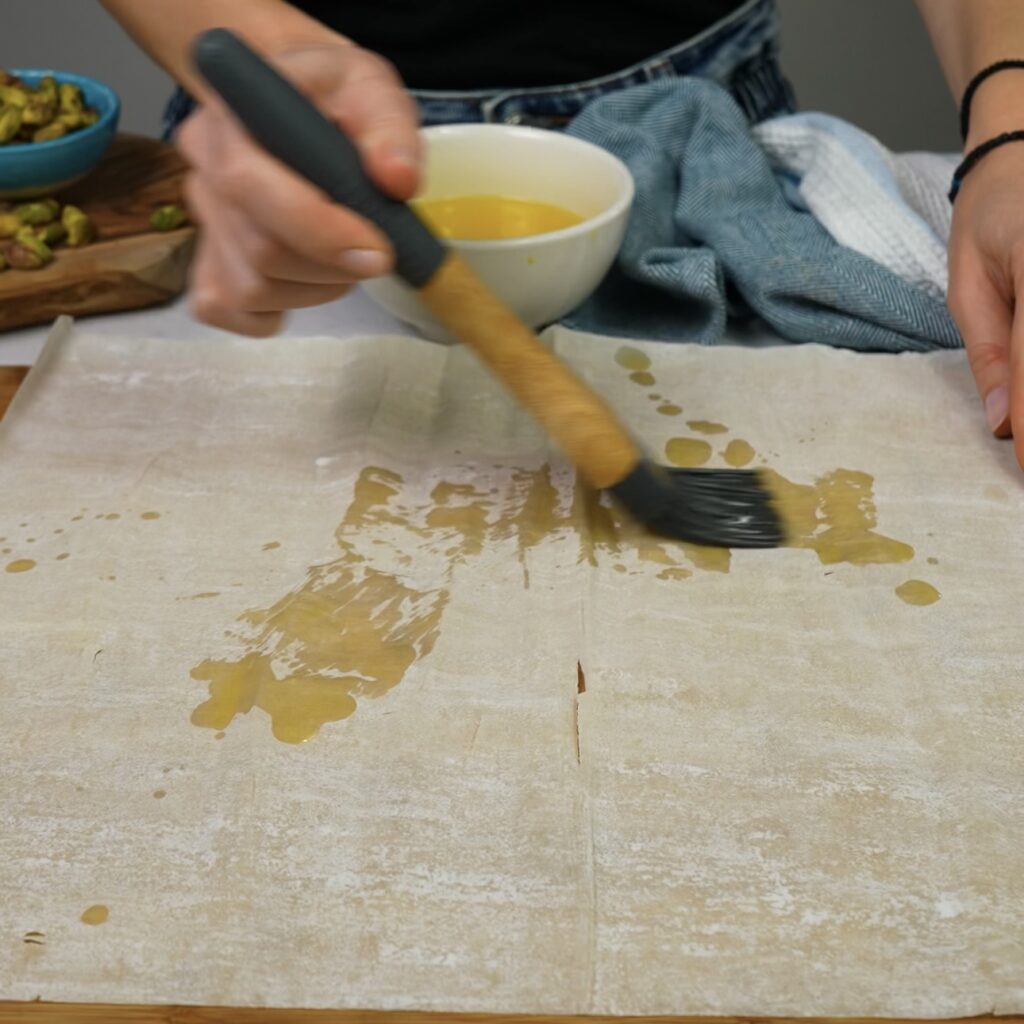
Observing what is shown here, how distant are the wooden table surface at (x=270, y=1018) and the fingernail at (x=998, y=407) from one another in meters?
0.43

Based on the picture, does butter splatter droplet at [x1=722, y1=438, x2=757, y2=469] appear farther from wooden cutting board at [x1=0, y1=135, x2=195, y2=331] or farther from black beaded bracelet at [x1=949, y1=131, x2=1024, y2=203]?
wooden cutting board at [x1=0, y1=135, x2=195, y2=331]

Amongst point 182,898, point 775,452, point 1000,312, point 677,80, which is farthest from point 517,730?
point 677,80

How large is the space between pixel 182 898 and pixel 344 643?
0.18m

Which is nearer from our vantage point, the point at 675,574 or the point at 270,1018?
the point at 270,1018

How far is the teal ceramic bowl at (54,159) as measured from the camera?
97 centimetres

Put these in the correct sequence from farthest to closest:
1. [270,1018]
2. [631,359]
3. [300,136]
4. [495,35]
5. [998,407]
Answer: [495,35]
[631,359]
[998,407]
[300,136]
[270,1018]

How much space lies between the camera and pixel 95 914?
0.51 metres

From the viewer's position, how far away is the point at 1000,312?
0.84 meters

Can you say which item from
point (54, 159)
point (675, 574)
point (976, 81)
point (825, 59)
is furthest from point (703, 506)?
point (825, 59)

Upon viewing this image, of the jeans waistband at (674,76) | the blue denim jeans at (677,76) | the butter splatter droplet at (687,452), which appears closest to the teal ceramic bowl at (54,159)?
the blue denim jeans at (677,76)

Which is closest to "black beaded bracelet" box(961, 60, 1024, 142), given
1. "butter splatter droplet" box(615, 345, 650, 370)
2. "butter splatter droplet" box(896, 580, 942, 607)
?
"butter splatter droplet" box(615, 345, 650, 370)

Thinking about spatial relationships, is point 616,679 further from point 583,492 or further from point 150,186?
point 150,186

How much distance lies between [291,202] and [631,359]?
0.37 m

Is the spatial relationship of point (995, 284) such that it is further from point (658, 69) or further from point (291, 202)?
point (291, 202)
